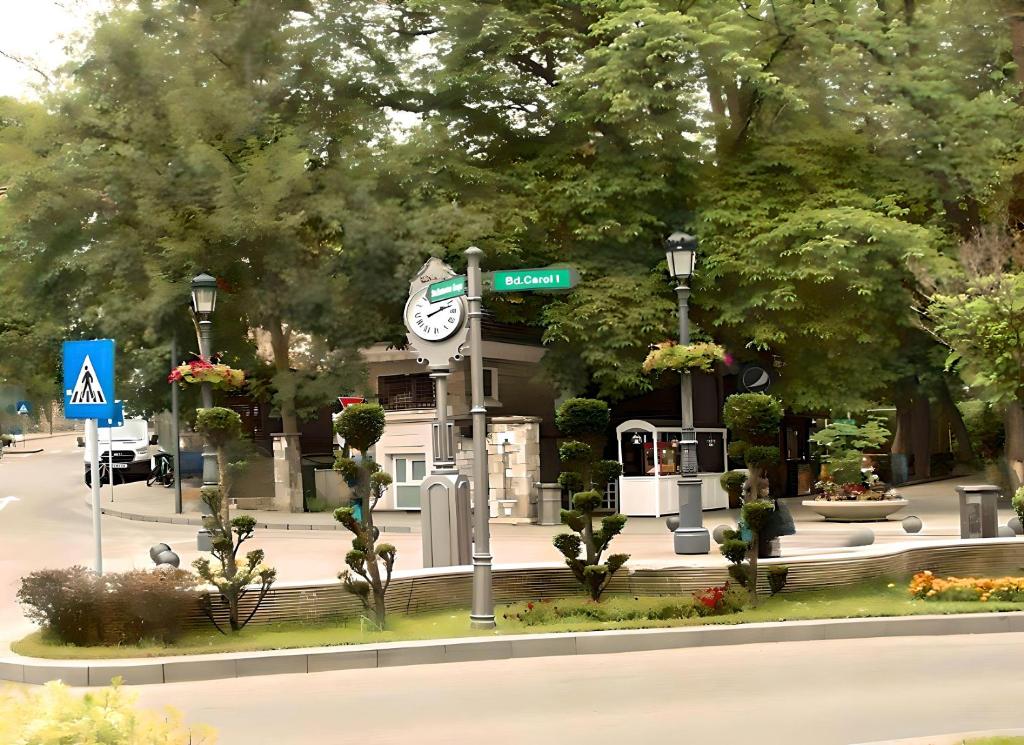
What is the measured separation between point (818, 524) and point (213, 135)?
18.6m

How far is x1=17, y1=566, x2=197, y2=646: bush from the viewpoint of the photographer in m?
13.4

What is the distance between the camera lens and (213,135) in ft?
116

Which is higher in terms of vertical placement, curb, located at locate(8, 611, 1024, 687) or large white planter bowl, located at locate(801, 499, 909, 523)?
large white planter bowl, located at locate(801, 499, 909, 523)

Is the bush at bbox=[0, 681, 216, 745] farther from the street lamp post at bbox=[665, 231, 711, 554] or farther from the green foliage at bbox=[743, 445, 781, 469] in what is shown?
the street lamp post at bbox=[665, 231, 711, 554]

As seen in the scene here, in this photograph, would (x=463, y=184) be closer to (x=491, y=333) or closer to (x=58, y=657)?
(x=491, y=333)

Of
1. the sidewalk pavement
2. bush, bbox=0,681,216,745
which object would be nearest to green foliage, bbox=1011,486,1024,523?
the sidewalk pavement

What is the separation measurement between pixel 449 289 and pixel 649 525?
18.1 m

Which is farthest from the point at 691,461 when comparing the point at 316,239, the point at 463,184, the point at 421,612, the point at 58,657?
the point at 316,239

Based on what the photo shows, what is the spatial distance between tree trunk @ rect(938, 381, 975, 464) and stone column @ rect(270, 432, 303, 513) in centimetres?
1999

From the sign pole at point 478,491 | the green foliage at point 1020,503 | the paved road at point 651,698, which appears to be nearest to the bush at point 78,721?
the paved road at point 651,698

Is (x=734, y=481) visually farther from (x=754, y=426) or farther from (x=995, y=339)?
(x=995, y=339)

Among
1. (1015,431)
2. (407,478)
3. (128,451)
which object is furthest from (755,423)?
(128,451)

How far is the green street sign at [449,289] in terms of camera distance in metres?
14.2

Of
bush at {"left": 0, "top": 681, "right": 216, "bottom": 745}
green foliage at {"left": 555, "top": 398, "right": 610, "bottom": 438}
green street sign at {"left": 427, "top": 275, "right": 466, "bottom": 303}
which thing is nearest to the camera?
bush at {"left": 0, "top": 681, "right": 216, "bottom": 745}
